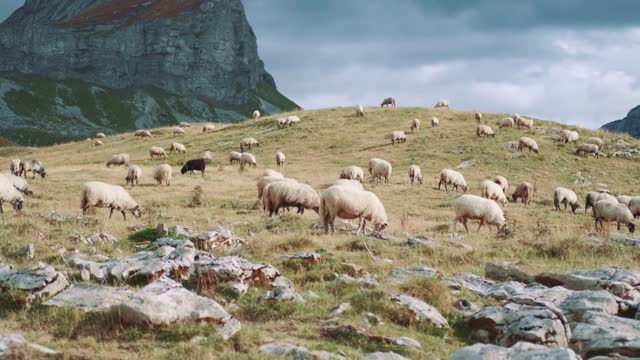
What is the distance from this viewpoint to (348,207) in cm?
1817

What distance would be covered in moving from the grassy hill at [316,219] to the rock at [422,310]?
206 mm

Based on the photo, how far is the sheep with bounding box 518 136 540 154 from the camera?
1914 inches

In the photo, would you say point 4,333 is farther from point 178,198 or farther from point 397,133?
point 397,133

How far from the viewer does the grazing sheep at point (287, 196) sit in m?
23.1

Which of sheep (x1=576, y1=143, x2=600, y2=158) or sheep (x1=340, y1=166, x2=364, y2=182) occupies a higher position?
sheep (x1=576, y1=143, x2=600, y2=158)

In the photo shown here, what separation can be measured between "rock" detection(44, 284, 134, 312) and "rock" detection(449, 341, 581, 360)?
498cm

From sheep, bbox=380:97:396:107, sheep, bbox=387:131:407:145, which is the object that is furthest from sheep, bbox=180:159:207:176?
sheep, bbox=380:97:396:107

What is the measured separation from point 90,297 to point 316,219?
42.4ft

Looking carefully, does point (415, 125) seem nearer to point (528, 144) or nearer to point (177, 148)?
point (528, 144)

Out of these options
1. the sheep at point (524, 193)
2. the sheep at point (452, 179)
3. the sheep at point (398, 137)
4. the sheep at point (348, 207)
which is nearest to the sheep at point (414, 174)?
the sheep at point (452, 179)

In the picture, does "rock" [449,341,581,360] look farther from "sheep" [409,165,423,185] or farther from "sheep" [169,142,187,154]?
"sheep" [169,142,187,154]

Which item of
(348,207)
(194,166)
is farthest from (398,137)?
(348,207)

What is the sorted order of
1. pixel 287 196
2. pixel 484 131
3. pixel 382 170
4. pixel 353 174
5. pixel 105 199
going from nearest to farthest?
1. pixel 287 196
2. pixel 105 199
3. pixel 353 174
4. pixel 382 170
5. pixel 484 131

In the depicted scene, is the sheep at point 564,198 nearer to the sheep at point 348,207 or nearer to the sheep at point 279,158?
the sheep at point 348,207
